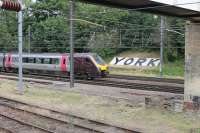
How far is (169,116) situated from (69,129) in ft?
13.4

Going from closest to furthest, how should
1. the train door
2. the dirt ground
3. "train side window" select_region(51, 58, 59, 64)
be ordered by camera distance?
the dirt ground
the train door
"train side window" select_region(51, 58, 59, 64)

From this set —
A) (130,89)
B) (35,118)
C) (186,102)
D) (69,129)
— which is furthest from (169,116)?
(130,89)

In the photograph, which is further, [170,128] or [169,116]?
[169,116]

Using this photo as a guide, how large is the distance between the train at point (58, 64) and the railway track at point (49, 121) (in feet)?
49.4

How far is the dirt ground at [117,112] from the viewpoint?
14281mm

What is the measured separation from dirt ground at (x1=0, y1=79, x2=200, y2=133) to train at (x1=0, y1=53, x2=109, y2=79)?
10401 mm

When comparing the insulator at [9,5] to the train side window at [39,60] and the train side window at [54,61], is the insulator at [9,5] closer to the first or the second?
the train side window at [54,61]

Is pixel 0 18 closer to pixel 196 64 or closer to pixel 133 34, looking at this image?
pixel 133 34

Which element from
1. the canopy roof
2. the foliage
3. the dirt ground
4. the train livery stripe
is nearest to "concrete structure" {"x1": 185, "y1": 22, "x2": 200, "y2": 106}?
the canopy roof

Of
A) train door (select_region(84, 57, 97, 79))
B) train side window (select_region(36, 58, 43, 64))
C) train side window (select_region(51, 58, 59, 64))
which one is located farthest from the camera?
train side window (select_region(36, 58, 43, 64))

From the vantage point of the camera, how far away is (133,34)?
5672 cm

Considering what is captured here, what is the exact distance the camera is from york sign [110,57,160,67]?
51350 mm

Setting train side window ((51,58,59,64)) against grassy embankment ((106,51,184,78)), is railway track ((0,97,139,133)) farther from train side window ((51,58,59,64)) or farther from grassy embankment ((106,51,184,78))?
grassy embankment ((106,51,184,78))

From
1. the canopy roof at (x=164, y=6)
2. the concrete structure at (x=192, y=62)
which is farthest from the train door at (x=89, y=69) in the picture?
the canopy roof at (x=164, y=6)
